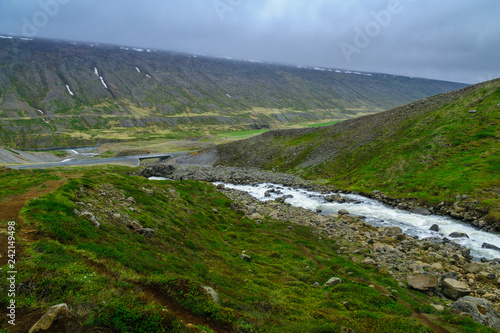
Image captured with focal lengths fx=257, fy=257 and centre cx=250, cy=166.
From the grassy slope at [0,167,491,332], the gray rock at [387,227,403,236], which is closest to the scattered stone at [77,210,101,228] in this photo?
the grassy slope at [0,167,491,332]

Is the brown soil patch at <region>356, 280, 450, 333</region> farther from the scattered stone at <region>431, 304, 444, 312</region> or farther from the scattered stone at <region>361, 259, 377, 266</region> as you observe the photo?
the scattered stone at <region>361, 259, 377, 266</region>

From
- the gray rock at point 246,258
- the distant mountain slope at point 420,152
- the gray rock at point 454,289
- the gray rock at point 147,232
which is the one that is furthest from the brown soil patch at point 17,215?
the distant mountain slope at point 420,152

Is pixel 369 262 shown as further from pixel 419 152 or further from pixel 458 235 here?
pixel 419 152

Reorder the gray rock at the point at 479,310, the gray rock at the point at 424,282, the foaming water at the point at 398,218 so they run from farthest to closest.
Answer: the foaming water at the point at 398,218 → the gray rock at the point at 424,282 → the gray rock at the point at 479,310

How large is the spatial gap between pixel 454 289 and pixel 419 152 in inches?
1829

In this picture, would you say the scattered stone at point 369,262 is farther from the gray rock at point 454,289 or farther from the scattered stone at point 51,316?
the scattered stone at point 51,316

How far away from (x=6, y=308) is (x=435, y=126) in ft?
261

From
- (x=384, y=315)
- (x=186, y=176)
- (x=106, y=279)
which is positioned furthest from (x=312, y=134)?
(x=106, y=279)

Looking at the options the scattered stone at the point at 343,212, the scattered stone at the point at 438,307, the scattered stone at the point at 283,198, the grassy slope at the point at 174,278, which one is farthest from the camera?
the scattered stone at the point at 283,198

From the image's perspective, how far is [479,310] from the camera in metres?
17.5

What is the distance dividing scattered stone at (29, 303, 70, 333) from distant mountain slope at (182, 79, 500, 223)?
47.5 meters

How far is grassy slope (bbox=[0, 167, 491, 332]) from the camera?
34.6ft

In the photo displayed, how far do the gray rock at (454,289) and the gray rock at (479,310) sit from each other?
1503 millimetres

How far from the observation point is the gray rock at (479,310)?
16.5 metres
